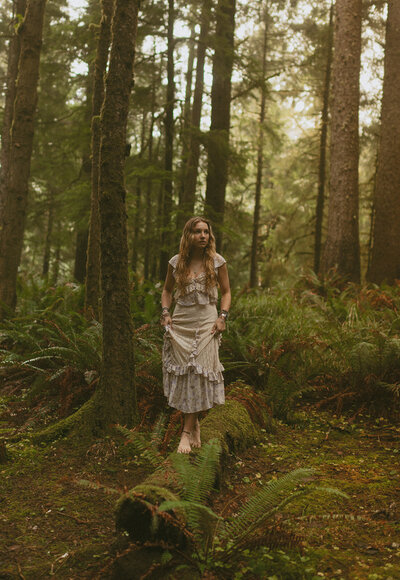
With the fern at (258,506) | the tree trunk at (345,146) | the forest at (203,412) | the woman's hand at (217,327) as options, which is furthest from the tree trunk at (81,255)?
the fern at (258,506)

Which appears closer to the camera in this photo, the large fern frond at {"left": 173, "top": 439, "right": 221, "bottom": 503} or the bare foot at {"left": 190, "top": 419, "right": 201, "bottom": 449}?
the large fern frond at {"left": 173, "top": 439, "right": 221, "bottom": 503}

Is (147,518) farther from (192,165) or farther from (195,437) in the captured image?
(192,165)

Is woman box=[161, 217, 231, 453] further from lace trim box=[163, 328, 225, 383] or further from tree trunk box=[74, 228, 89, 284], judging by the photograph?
tree trunk box=[74, 228, 89, 284]

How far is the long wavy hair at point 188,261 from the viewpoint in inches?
178

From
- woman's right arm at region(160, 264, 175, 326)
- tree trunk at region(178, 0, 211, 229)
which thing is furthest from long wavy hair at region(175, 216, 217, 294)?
tree trunk at region(178, 0, 211, 229)

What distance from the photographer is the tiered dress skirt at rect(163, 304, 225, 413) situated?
4.34 m

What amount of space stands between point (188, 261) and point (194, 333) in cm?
68

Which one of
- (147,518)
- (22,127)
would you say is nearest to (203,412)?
(147,518)

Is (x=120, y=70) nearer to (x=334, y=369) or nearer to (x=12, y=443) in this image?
(x=12, y=443)

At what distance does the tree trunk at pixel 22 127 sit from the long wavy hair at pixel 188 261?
5.08m

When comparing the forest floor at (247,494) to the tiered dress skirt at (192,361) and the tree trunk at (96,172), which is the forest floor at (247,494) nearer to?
the tiered dress skirt at (192,361)

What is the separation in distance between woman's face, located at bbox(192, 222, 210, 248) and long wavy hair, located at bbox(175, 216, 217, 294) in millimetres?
20

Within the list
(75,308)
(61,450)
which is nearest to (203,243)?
(61,450)

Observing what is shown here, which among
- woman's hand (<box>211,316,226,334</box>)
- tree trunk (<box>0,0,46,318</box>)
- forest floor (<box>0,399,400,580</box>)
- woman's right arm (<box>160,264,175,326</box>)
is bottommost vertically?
forest floor (<box>0,399,400,580</box>)
